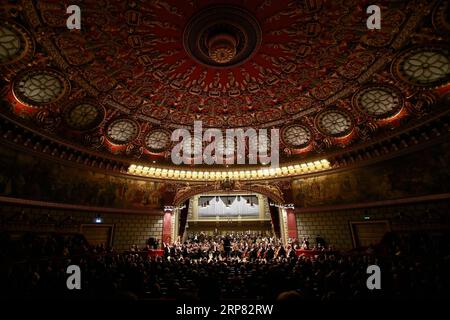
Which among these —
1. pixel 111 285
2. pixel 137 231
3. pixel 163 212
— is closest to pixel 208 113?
pixel 163 212

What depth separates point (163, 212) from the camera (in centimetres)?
1922

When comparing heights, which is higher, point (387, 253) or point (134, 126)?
point (134, 126)

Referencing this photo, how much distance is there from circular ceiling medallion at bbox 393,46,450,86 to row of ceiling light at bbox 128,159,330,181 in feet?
24.6

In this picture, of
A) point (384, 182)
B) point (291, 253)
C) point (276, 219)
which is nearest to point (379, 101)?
point (384, 182)

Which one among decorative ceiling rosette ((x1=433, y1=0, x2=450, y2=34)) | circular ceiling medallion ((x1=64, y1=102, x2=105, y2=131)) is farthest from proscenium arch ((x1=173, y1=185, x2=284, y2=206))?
decorative ceiling rosette ((x1=433, y1=0, x2=450, y2=34))

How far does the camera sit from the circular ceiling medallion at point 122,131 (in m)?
16.5

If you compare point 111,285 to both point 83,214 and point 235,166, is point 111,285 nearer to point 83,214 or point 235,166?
point 83,214

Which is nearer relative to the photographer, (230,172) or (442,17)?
(442,17)

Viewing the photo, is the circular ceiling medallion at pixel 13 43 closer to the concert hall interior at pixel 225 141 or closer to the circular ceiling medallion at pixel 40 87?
the concert hall interior at pixel 225 141

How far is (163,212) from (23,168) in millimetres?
9994

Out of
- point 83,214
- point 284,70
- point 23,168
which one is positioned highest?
point 284,70

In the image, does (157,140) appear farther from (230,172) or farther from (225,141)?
(230,172)

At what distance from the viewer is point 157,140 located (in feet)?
62.6

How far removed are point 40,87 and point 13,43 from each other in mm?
2629
